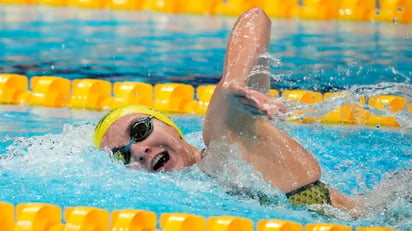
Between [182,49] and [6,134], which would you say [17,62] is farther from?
[6,134]

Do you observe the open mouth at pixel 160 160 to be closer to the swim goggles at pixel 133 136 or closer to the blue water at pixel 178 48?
the swim goggles at pixel 133 136

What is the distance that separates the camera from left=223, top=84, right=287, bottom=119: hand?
2.11 meters

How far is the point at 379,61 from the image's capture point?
248 inches

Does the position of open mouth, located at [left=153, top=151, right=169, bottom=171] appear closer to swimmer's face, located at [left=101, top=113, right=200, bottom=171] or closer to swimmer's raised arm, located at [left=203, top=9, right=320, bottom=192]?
swimmer's face, located at [left=101, top=113, right=200, bottom=171]

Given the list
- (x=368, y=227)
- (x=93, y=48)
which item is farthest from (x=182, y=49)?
(x=368, y=227)

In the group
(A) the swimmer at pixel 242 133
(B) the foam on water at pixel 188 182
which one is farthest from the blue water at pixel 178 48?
(A) the swimmer at pixel 242 133

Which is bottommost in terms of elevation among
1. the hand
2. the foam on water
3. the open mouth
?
the foam on water

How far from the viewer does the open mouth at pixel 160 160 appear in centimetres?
288

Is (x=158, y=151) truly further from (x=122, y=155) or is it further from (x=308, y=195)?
(x=308, y=195)

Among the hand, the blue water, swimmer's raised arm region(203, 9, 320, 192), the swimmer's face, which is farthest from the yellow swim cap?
the blue water

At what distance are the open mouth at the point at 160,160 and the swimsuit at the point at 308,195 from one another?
52 cm

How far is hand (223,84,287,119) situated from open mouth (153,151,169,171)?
63 centimetres

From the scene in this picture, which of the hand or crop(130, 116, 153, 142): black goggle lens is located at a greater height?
the hand

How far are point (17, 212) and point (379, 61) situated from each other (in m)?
4.23
